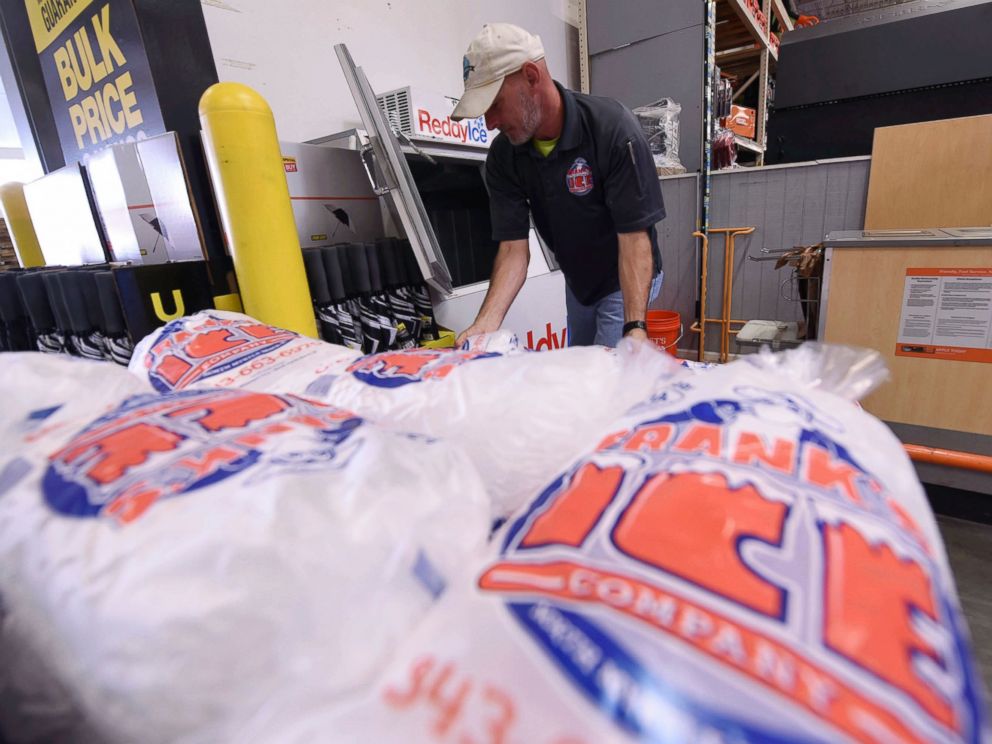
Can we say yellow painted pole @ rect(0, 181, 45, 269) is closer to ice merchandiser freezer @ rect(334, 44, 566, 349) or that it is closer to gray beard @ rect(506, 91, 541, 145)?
ice merchandiser freezer @ rect(334, 44, 566, 349)

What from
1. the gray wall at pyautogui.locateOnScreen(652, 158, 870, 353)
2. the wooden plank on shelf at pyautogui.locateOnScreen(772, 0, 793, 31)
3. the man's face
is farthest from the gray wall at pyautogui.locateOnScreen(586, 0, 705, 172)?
the man's face

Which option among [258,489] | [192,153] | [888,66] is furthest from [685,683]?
[888,66]

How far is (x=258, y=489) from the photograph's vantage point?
0.90 ft

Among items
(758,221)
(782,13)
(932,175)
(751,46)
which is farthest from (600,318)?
(782,13)

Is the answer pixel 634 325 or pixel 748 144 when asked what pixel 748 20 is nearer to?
pixel 748 144

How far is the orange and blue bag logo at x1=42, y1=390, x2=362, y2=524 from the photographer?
280mm

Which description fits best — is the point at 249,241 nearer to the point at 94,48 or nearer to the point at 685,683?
the point at 94,48

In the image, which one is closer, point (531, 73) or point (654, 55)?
point (531, 73)

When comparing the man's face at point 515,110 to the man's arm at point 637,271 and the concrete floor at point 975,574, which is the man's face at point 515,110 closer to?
the man's arm at point 637,271

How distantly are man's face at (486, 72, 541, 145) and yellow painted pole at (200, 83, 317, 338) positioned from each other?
0.52m

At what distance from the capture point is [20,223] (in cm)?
181

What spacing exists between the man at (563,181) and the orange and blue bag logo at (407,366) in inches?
17.9

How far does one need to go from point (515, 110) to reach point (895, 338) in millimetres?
1303

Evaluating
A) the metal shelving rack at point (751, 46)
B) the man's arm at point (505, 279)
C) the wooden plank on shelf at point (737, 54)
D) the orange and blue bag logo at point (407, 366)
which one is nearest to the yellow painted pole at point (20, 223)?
the man's arm at point (505, 279)
